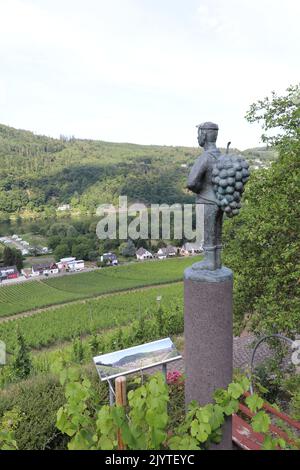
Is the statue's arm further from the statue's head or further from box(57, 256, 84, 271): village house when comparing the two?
box(57, 256, 84, 271): village house

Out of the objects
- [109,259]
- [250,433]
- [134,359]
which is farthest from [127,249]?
[250,433]

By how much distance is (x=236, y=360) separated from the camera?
42.0 ft

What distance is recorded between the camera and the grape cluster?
4.32 m

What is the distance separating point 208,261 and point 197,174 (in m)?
1.02

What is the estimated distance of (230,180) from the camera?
4.30 meters

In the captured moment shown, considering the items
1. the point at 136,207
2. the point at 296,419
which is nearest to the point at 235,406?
the point at 296,419

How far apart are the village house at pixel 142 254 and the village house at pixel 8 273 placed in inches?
784

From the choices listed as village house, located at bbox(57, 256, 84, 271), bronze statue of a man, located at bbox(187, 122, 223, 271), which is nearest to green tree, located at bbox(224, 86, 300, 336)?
bronze statue of a man, located at bbox(187, 122, 223, 271)

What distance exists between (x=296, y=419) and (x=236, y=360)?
7.31 metres

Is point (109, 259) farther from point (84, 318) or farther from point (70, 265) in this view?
point (84, 318)

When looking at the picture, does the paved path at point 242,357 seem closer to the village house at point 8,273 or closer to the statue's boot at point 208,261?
the statue's boot at point 208,261

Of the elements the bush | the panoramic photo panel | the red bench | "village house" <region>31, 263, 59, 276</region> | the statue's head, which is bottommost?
"village house" <region>31, 263, 59, 276</region>

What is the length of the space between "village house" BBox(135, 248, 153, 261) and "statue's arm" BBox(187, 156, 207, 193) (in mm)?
63767
